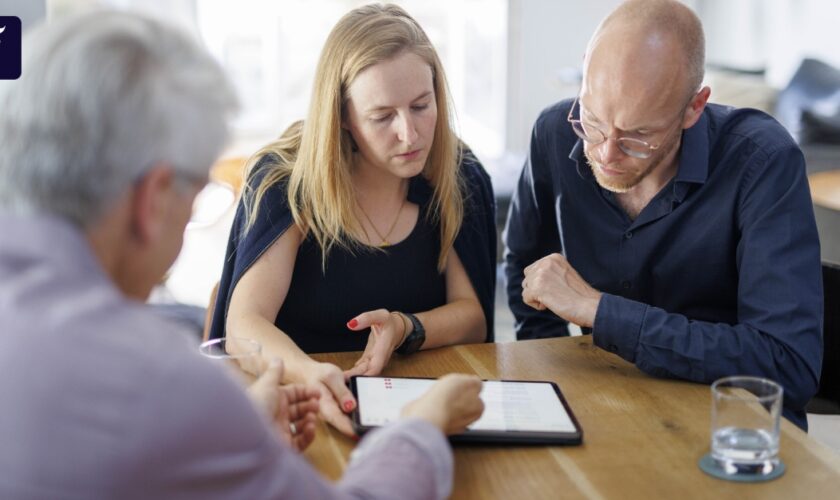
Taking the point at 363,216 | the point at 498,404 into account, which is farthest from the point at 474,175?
the point at 498,404

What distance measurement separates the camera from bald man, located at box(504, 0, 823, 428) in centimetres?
175

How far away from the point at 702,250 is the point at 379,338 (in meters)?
0.63

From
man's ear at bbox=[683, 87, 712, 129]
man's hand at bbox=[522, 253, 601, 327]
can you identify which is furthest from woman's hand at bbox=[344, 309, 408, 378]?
man's ear at bbox=[683, 87, 712, 129]

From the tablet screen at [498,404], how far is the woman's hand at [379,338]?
0.25 feet

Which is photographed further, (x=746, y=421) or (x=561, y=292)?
(x=561, y=292)

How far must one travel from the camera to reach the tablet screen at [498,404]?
1484 mm

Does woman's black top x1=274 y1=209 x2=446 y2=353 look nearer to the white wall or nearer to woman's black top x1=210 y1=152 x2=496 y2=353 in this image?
woman's black top x1=210 y1=152 x2=496 y2=353

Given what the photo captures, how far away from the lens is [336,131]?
6.57 ft

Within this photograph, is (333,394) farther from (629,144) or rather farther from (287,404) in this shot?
(629,144)

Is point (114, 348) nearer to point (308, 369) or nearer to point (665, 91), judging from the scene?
point (308, 369)

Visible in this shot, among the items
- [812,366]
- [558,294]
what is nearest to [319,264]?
[558,294]

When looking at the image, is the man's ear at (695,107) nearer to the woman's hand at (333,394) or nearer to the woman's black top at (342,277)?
the woman's black top at (342,277)

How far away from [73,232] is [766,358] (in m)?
1.20

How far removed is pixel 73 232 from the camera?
93cm
